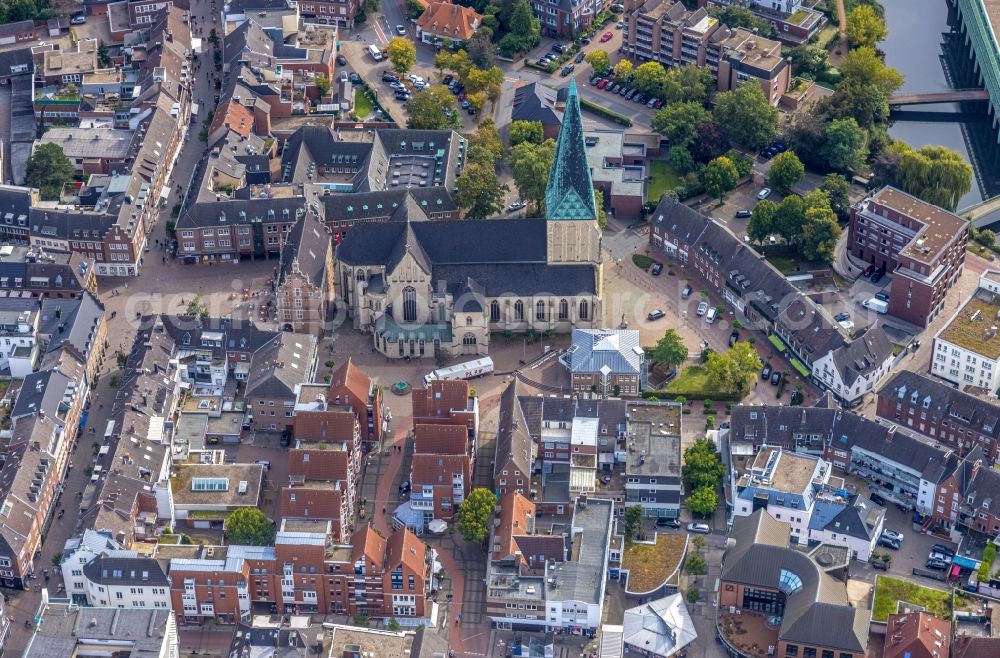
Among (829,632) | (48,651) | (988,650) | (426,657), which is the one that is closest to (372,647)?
(426,657)

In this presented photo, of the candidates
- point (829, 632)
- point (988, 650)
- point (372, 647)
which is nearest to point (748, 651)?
point (829, 632)

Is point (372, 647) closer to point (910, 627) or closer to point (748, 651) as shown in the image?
point (748, 651)

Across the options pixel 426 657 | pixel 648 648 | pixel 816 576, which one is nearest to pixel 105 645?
pixel 426 657

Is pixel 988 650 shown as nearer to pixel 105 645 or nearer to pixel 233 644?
pixel 233 644

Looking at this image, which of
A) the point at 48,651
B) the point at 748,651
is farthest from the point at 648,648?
the point at 48,651

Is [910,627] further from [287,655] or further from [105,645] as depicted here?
[105,645]

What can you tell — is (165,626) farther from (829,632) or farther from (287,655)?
(829,632)
